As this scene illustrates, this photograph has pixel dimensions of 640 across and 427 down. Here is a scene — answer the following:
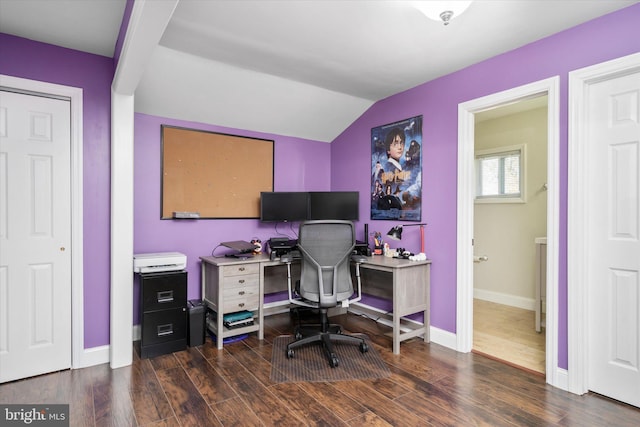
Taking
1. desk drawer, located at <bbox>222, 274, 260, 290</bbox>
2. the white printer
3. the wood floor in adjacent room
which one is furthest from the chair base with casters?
the white printer

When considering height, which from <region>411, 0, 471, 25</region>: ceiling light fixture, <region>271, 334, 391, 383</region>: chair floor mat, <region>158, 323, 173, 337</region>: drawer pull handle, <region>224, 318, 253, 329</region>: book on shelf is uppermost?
<region>411, 0, 471, 25</region>: ceiling light fixture

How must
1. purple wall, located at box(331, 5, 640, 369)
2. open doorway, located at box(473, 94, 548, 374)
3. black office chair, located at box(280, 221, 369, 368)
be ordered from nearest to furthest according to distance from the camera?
purple wall, located at box(331, 5, 640, 369), black office chair, located at box(280, 221, 369, 368), open doorway, located at box(473, 94, 548, 374)

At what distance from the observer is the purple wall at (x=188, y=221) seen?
3.23 m

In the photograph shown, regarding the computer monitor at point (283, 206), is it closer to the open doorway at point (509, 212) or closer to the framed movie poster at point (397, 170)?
the framed movie poster at point (397, 170)

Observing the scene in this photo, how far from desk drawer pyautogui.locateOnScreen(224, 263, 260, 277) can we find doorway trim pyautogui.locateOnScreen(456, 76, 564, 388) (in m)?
1.86

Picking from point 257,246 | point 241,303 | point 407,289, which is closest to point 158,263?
point 241,303

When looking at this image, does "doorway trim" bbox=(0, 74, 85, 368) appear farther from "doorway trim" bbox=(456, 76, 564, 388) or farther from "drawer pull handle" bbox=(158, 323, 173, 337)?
"doorway trim" bbox=(456, 76, 564, 388)

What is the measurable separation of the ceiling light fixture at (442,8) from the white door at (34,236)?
2.65 meters

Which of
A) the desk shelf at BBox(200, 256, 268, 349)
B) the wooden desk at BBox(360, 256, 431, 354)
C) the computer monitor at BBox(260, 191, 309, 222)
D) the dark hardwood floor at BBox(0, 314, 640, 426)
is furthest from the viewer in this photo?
the computer monitor at BBox(260, 191, 309, 222)

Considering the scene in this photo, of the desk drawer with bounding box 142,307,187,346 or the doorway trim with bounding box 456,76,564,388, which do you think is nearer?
the doorway trim with bounding box 456,76,564,388

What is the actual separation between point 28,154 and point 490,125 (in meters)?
5.08

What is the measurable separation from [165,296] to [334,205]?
1980 mm

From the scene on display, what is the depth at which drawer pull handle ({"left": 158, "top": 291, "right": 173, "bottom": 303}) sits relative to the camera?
286 centimetres

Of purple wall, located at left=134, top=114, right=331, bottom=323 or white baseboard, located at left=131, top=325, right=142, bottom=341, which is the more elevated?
purple wall, located at left=134, top=114, right=331, bottom=323
